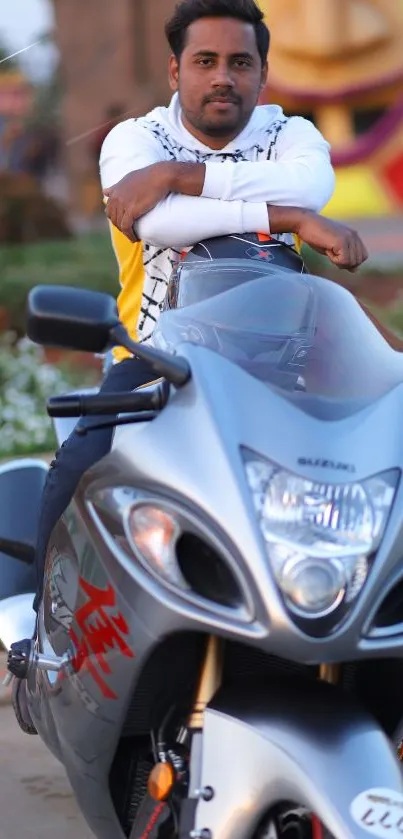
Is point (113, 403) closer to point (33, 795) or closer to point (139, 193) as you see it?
point (139, 193)

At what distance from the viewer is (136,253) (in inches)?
138

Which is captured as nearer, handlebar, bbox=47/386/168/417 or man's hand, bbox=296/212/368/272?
handlebar, bbox=47/386/168/417

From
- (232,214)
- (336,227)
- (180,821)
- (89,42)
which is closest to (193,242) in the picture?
(232,214)

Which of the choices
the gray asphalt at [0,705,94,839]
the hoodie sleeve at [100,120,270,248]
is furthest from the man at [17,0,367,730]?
the gray asphalt at [0,705,94,839]

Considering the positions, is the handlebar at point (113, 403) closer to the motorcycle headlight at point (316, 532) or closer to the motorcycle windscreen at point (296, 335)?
the motorcycle windscreen at point (296, 335)

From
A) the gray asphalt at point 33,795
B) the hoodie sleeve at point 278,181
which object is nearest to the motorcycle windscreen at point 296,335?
the hoodie sleeve at point 278,181

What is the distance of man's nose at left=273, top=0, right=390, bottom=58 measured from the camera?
12898 mm

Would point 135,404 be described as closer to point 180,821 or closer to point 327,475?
point 327,475

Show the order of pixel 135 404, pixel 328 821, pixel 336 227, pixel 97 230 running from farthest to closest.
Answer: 1. pixel 97 230
2. pixel 336 227
3. pixel 135 404
4. pixel 328 821

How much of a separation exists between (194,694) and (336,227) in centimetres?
116

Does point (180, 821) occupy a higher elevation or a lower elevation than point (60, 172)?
lower

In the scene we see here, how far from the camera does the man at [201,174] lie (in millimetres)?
3070

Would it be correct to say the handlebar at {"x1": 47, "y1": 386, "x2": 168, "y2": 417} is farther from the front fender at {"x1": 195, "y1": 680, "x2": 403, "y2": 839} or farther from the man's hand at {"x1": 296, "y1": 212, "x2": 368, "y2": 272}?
the man's hand at {"x1": 296, "y1": 212, "x2": 368, "y2": 272}

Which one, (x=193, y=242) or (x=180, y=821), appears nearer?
(x=180, y=821)
